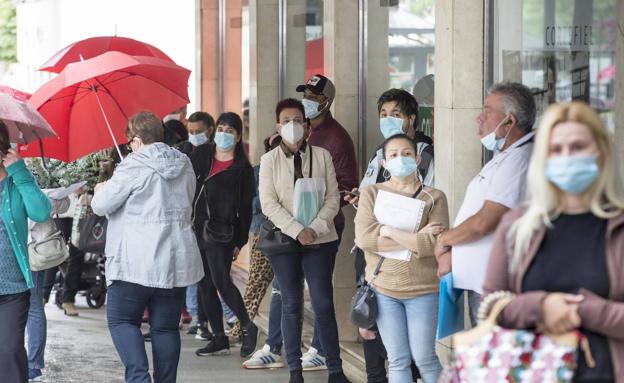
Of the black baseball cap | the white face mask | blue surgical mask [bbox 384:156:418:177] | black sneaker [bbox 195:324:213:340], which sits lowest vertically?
black sneaker [bbox 195:324:213:340]

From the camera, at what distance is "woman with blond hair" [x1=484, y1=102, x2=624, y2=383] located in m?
4.12

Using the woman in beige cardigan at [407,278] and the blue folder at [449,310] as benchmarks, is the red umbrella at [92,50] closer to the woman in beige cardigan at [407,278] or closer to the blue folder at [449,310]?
the woman in beige cardigan at [407,278]

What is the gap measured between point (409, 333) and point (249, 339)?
3.54 metres

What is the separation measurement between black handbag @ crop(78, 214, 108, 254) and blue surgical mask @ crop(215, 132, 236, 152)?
122cm

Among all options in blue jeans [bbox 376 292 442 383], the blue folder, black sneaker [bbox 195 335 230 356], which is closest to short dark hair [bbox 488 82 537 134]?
the blue folder

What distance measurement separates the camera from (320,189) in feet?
28.5

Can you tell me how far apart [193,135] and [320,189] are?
326 cm

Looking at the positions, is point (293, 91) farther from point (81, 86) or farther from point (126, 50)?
point (81, 86)

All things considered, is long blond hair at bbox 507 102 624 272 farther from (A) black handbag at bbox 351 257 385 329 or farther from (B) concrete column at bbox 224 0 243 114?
(B) concrete column at bbox 224 0 243 114

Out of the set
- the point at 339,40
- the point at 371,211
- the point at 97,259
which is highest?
the point at 339,40

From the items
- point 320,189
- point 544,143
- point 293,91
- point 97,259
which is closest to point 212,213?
point 320,189

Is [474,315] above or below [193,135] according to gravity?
below

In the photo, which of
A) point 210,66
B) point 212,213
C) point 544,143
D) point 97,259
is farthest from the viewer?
point 210,66

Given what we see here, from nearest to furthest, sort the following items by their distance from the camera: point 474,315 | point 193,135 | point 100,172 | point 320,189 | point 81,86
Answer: point 474,315 < point 320,189 < point 81,86 < point 100,172 < point 193,135
